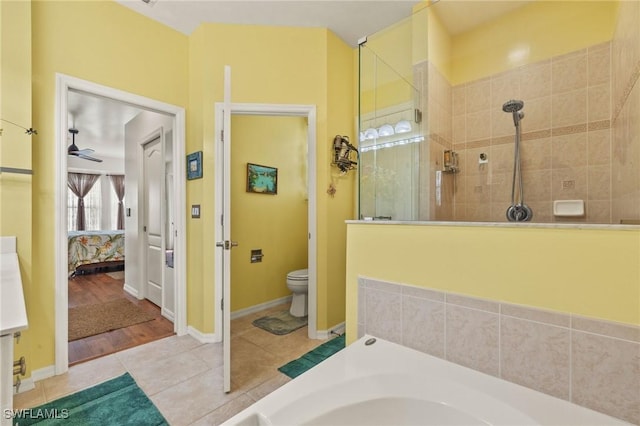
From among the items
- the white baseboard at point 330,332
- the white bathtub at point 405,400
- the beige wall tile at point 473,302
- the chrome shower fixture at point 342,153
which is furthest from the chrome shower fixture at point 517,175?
the white baseboard at point 330,332

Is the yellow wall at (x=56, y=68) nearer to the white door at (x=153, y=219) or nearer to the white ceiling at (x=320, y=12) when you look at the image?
the white ceiling at (x=320, y=12)

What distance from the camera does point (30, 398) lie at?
1.65 meters

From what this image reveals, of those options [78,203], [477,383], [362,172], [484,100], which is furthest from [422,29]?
[78,203]

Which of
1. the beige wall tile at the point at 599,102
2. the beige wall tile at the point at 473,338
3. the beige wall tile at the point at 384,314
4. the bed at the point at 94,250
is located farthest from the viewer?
the bed at the point at 94,250

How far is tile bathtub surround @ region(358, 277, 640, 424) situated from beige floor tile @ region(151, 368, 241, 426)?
109 cm

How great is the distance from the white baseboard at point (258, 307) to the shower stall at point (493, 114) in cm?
188

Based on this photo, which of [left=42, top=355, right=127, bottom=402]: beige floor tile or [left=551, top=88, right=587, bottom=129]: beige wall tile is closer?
[left=42, top=355, right=127, bottom=402]: beige floor tile

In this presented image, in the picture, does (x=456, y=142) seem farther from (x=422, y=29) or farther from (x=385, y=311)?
(x=385, y=311)

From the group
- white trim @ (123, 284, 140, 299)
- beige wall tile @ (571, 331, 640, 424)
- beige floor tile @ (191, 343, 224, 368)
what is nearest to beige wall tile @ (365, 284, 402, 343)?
beige wall tile @ (571, 331, 640, 424)

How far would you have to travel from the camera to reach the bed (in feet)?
15.4

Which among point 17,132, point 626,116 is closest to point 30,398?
point 17,132

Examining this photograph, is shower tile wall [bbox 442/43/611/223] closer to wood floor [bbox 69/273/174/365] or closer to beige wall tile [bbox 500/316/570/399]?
beige wall tile [bbox 500/316/570/399]

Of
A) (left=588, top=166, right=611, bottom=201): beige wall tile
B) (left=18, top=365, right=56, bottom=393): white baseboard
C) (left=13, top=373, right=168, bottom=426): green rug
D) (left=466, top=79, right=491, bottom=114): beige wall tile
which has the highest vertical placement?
(left=466, top=79, right=491, bottom=114): beige wall tile

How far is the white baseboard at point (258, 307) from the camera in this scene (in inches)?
117
